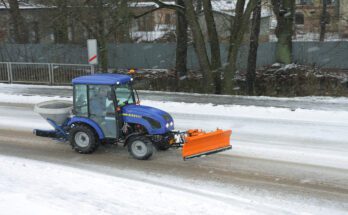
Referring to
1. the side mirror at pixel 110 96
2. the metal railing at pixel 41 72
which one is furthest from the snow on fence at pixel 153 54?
the side mirror at pixel 110 96

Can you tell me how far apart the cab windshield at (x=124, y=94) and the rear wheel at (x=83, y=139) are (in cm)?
95

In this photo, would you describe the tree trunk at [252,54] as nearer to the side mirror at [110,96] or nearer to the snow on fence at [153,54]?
the snow on fence at [153,54]

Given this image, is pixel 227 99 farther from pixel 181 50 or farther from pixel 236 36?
pixel 181 50

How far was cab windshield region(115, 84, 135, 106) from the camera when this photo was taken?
9.90 m

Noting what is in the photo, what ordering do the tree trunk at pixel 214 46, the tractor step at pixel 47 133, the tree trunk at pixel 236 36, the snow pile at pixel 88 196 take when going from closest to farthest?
1. the snow pile at pixel 88 196
2. the tractor step at pixel 47 133
3. the tree trunk at pixel 236 36
4. the tree trunk at pixel 214 46

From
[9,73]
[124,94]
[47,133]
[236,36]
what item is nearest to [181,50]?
[236,36]

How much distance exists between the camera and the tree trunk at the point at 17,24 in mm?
29531

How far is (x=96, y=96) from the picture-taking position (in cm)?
995

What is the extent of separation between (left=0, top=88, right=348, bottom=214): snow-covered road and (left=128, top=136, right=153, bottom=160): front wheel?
16 cm

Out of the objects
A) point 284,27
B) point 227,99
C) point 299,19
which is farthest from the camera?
point 299,19

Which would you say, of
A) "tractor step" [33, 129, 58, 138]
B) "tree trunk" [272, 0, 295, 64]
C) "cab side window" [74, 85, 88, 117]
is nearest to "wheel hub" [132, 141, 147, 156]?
"cab side window" [74, 85, 88, 117]

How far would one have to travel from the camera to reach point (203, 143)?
959 cm

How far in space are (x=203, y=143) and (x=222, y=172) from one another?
81 centimetres

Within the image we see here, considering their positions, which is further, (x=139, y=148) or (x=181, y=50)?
(x=181, y=50)
